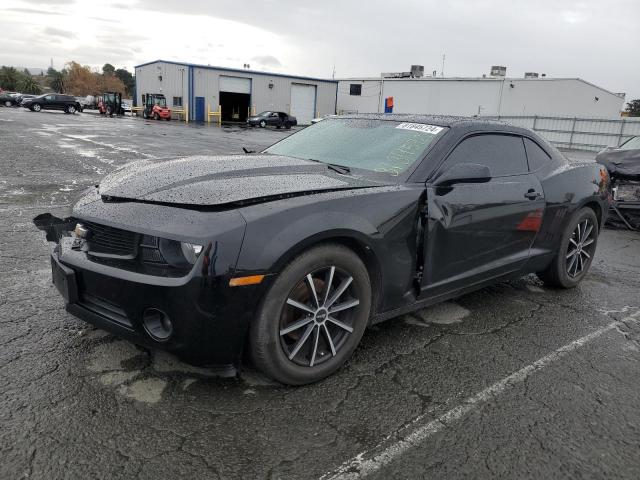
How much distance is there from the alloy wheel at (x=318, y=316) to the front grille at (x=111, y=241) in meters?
0.84

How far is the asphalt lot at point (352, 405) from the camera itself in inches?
88.0

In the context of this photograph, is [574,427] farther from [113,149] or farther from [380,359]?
[113,149]

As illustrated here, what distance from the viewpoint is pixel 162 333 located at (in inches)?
101

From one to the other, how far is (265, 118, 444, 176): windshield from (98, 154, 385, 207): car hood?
0.83ft

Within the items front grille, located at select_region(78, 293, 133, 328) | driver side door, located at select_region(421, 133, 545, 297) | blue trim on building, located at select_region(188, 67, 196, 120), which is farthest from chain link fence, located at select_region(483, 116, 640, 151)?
blue trim on building, located at select_region(188, 67, 196, 120)

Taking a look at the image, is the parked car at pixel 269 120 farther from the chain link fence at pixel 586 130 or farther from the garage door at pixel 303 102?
the chain link fence at pixel 586 130

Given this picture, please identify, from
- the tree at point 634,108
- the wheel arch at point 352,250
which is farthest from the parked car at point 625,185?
the tree at point 634,108

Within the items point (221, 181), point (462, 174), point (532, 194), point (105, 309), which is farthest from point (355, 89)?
point (105, 309)

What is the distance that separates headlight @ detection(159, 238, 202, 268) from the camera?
2.44 m

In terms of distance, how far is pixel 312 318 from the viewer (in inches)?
110

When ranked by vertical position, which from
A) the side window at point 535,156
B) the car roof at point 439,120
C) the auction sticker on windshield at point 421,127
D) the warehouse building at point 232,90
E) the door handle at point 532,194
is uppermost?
the warehouse building at point 232,90

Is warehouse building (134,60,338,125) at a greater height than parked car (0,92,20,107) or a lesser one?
greater

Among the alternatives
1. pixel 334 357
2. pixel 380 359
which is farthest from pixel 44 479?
pixel 380 359

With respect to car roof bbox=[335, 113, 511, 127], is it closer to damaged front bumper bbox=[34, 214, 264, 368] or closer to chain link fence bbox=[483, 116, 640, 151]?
damaged front bumper bbox=[34, 214, 264, 368]
